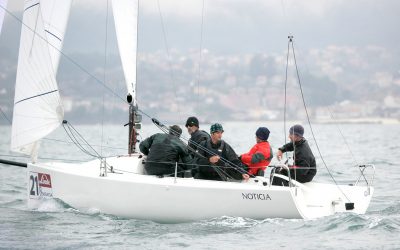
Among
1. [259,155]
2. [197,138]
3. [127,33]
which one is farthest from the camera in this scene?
[127,33]

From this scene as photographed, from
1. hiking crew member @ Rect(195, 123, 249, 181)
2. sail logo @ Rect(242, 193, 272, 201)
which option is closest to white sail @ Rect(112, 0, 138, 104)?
hiking crew member @ Rect(195, 123, 249, 181)

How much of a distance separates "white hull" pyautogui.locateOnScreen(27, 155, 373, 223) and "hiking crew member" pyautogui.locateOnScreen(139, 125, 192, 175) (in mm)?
237

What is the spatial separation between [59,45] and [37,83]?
1.12 metres

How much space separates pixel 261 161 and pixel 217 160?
541 millimetres

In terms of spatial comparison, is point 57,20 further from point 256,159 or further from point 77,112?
point 77,112

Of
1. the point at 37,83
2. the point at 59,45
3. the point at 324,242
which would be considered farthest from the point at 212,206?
the point at 59,45

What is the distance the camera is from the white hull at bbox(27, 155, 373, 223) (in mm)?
8352

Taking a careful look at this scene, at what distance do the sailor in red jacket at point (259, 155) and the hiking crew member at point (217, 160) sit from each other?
13 centimetres

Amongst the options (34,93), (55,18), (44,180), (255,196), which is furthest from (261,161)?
(55,18)

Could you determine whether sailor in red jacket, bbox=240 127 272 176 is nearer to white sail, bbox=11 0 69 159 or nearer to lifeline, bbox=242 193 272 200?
lifeline, bbox=242 193 272 200

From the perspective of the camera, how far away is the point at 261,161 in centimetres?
886

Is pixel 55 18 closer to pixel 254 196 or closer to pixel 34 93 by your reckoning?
pixel 34 93

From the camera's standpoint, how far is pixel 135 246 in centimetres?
754

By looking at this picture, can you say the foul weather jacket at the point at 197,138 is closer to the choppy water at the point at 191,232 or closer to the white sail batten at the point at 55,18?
the choppy water at the point at 191,232
